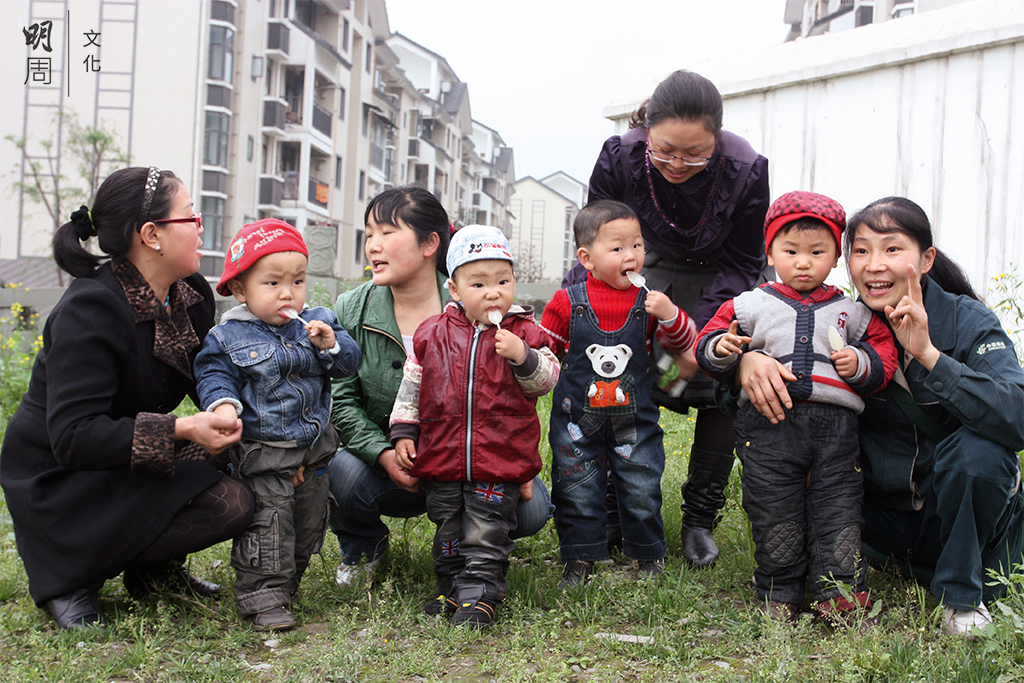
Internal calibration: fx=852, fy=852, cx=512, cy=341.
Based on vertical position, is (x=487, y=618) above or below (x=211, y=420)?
below

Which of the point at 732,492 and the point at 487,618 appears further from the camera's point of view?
the point at 732,492

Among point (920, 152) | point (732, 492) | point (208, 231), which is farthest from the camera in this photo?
point (208, 231)

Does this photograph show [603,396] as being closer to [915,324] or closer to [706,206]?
[706,206]

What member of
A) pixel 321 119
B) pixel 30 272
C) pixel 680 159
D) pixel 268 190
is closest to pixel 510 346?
pixel 680 159

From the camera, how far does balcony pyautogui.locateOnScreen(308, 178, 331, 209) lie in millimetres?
29469

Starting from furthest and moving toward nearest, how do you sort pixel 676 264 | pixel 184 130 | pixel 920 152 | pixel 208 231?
1. pixel 208 231
2. pixel 184 130
3. pixel 920 152
4. pixel 676 264

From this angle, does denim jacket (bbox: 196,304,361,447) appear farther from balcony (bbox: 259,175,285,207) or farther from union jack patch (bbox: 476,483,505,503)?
balcony (bbox: 259,175,285,207)

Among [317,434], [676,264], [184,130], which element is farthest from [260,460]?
[184,130]

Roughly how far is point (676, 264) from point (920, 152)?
2.51 m

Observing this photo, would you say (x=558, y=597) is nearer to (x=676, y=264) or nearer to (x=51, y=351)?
(x=676, y=264)

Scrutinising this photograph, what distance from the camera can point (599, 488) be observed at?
3232 millimetres

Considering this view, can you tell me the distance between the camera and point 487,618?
2838mm

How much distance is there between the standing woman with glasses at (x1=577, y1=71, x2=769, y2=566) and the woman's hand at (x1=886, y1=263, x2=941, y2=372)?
795mm

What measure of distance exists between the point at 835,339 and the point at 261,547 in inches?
80.3
